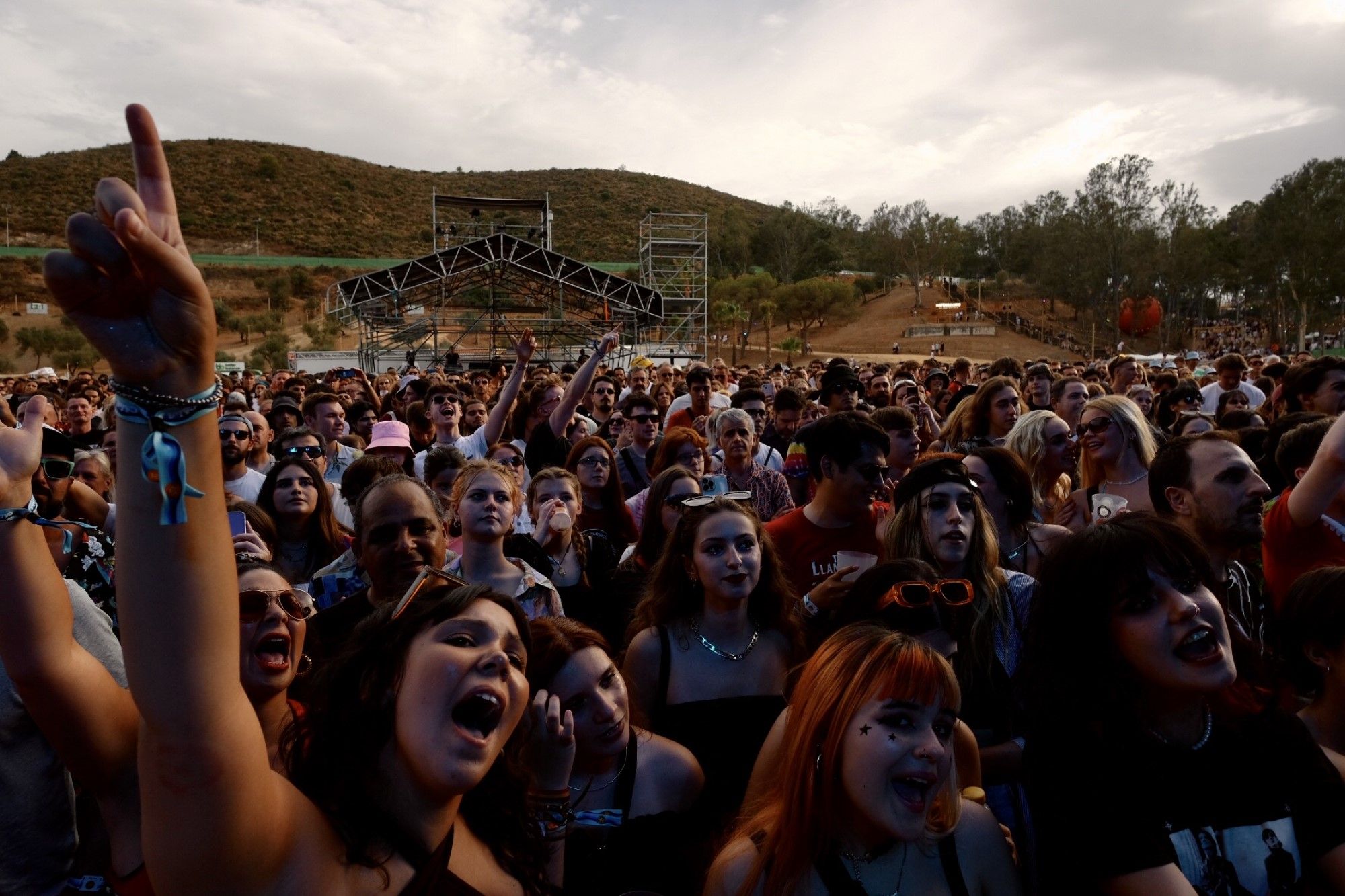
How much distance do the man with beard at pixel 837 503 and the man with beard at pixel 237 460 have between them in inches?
120

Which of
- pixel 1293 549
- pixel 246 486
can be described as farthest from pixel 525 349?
pixel 1293 549

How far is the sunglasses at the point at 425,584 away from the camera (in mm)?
1756

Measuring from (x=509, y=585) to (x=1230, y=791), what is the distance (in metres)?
2.40

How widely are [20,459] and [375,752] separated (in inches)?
33.4

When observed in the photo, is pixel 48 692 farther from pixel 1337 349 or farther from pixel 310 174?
pixel 310 174

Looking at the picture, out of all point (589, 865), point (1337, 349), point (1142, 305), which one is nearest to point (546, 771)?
point (589, 865)

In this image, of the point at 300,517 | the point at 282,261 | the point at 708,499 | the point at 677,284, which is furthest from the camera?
the point at 282,261

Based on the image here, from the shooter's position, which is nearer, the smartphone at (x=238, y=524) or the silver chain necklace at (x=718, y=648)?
the smartphone at (x=238, y=524)

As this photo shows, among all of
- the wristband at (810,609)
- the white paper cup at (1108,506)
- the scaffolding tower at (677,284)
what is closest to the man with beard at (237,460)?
the wristband at (810,609)

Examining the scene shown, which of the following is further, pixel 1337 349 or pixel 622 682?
pixel 1337 349

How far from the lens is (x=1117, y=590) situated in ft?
6.81

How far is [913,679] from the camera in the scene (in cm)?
189

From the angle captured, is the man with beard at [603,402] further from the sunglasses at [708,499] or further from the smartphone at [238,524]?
the smartphone at [238,524]

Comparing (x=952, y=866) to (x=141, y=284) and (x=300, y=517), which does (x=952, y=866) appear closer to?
(x=141, y=284)
